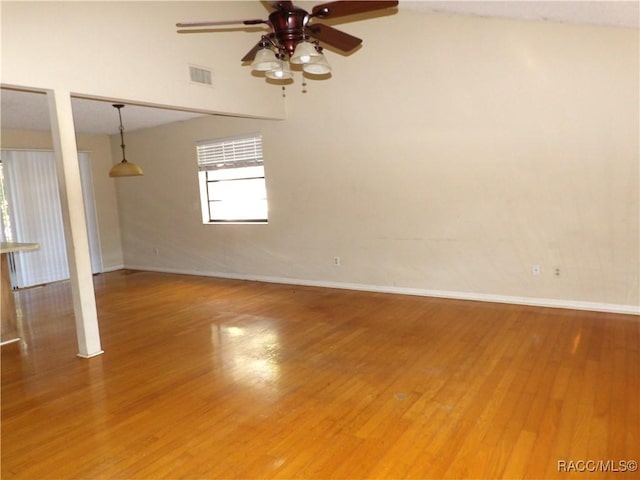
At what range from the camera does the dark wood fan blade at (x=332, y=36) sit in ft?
9.12

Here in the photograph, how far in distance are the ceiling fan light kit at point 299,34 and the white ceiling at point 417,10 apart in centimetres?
178

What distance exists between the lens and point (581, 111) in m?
4.16

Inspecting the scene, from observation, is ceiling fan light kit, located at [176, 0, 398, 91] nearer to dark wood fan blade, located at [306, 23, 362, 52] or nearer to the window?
dark wood fan blade, located at [306, 23, 362, 52]

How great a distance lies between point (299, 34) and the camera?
107 inches

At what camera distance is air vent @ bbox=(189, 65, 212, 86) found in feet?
14.7

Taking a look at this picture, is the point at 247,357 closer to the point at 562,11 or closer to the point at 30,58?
the point at 30,58

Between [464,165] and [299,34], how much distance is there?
2.69 m

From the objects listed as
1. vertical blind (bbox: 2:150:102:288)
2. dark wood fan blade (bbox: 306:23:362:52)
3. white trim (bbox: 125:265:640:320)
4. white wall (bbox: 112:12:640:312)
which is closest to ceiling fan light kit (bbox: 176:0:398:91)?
dark wood fan blade (bbox: 306:23:362:52)

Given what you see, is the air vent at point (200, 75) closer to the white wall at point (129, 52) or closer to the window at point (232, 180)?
the white wall at point (129, 52)

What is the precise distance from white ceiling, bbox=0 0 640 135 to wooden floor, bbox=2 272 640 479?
2498 mm

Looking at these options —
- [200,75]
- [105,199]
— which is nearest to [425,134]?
[200,75]

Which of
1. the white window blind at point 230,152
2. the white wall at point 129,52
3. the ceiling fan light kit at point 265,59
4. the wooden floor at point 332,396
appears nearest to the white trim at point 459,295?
the wooden floor at point 332,396

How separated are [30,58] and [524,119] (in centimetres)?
429

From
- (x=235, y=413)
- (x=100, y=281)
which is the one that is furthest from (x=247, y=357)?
(x=100, y=281)
